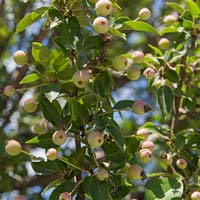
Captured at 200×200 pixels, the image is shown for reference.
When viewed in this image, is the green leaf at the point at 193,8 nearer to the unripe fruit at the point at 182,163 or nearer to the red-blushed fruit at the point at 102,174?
the unripe fruit at the point at 182,163

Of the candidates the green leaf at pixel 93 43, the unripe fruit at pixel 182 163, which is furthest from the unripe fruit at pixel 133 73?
the unripe fruit at pixel 182 163

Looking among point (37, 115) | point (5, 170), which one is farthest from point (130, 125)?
point (5, 170)

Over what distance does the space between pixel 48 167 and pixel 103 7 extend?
1.54 feet

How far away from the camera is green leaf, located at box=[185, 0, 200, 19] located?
1.99 meters

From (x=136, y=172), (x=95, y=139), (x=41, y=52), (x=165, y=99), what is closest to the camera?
(x=95, y=139)

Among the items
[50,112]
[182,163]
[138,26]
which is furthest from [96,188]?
[138,26]

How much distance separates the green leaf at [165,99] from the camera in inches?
77.2

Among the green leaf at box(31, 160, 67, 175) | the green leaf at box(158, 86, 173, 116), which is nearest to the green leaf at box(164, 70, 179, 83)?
the green leaf at box(158, 86, 173, 116)

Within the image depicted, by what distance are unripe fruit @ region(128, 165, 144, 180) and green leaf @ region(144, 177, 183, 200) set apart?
15cm

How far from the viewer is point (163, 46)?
7.23ft

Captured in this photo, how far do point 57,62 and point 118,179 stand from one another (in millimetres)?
385

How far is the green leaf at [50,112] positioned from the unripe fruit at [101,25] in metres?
0.26

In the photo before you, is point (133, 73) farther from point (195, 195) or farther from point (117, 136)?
point (195, 195)

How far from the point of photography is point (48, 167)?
167cm
